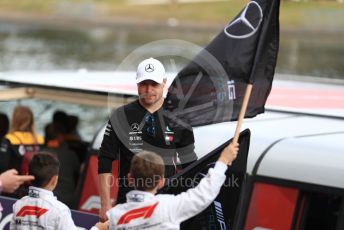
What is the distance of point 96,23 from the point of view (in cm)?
5716

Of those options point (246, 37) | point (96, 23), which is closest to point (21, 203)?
point (246, 37)

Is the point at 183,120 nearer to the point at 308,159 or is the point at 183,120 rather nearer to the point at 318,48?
the point at 308,159

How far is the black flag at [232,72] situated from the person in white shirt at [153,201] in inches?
41.6

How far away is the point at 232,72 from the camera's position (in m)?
6.54

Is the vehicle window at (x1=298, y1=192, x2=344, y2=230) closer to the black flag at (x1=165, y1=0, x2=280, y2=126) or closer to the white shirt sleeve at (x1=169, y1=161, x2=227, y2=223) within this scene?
the black flag at (x1=165, y1=0, x2=280, y2=126)

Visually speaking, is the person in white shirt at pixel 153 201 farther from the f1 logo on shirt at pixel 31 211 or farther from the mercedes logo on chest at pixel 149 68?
the mercedes logo on chest at pixel 149 68

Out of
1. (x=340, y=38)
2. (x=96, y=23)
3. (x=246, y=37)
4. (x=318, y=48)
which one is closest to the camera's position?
(x=246, y=37)

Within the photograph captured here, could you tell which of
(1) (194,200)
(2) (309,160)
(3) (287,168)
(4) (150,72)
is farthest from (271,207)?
(1) (194,200)

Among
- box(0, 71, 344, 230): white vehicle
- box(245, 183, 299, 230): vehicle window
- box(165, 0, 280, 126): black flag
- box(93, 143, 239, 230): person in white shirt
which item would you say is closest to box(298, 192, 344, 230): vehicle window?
box(0, 71, 344, 230): white vehicle

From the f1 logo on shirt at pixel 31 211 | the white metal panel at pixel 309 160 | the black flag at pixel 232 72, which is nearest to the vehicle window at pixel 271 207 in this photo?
the white metal panel at pixel 309 160

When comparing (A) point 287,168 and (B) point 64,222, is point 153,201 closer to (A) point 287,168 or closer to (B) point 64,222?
(B) point 64,222

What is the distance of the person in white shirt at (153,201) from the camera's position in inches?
214

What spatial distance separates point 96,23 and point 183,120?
51026 millimetres

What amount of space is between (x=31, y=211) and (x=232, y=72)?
1635 millimetres
